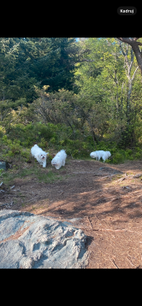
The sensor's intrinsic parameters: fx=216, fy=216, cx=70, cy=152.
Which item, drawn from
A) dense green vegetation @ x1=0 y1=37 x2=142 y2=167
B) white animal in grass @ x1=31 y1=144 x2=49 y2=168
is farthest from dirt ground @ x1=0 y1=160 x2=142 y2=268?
dense green vegetation @ x1=0 y1=37 x2=142 y2=167

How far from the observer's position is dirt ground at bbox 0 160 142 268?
276 centimetres

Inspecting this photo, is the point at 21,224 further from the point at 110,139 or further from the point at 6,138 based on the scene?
the point at 110,139

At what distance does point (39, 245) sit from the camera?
2.58 m

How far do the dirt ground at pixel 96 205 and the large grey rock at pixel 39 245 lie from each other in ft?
0.68

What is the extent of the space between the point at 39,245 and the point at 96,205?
2.42 meters

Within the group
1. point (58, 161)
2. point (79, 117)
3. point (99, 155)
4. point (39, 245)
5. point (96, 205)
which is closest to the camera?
point (39, 245)

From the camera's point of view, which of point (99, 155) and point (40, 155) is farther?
point (99, 155)

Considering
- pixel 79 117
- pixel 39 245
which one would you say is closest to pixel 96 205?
pixel 39 245

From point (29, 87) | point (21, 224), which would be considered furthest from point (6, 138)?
point (29, 87)

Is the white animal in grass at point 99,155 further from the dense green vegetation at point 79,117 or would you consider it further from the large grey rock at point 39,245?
the large grey rock at point 39,245

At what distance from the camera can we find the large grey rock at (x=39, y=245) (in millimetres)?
2336

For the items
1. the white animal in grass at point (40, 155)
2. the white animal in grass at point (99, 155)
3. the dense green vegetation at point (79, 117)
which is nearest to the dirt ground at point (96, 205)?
the white animal in grass at point (40, 155)

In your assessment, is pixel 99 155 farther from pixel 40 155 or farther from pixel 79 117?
pixel 40 155

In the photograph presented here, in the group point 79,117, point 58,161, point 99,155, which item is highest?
point 79,117
